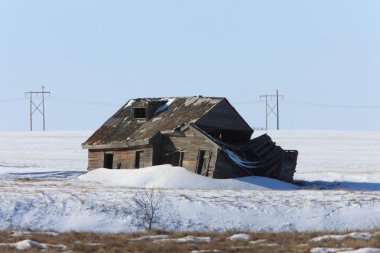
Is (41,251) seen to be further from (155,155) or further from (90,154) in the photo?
(90,154)

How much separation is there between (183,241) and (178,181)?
17.6 meters

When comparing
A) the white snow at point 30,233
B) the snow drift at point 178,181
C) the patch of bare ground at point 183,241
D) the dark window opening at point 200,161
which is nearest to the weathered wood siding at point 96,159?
the snow drift at point 178,181

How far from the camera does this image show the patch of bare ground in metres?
17.4

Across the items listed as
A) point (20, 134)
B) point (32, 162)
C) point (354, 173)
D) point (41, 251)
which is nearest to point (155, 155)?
point (354, 173)

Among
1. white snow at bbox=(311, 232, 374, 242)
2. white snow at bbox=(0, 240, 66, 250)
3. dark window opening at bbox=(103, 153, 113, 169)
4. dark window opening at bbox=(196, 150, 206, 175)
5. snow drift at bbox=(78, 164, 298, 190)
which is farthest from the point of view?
dark window opening at bbox=(103, 153, 113, 169)

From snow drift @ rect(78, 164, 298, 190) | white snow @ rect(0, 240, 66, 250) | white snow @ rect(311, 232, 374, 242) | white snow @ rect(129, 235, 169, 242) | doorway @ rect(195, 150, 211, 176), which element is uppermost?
doorway @ rect(195, 150, 211, 176)

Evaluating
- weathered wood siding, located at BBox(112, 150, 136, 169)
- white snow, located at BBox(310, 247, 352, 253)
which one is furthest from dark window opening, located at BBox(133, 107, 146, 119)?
white snow, located at BBox(310, 247, 352, 253)

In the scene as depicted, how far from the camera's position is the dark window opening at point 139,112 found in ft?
150

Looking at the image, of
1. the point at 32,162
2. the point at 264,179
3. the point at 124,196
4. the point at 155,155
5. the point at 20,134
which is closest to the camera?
the point at 124,196

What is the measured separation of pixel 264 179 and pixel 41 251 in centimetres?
2223

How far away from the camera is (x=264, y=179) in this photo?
38.5m

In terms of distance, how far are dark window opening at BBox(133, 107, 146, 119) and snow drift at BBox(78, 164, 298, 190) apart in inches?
241

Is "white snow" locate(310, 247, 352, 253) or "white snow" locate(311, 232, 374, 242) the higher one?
"white snow" locate(311, 232, 374, 242)

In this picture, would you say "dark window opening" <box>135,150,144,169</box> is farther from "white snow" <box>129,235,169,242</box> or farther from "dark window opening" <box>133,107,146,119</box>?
"white snow" <box>129,235,169,242</box>
